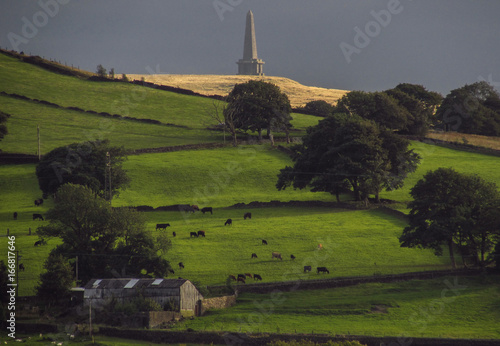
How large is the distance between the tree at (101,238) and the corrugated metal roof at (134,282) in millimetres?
3099

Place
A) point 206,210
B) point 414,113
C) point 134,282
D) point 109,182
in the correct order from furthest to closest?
point 414,113, point 206,210, point 109,182, point 134,282

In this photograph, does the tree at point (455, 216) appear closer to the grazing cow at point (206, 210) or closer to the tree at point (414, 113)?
the grazing cow at point (206, 210)

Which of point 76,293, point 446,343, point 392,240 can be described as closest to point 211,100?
point 392,240

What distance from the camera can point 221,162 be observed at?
107 m

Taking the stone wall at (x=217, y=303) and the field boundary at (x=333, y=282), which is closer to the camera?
the stone wall at (x=217, y=303)

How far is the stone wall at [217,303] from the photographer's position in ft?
183

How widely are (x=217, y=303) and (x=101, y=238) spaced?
12964mm

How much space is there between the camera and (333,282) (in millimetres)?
59188

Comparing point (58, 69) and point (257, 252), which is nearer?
point (257, 252)

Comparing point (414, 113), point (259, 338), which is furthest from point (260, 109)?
point (259, 338)

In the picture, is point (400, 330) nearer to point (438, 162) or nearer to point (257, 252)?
point (257, 252)

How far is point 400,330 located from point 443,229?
53.2 ft

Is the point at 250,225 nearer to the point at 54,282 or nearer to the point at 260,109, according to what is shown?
the point at 54,282

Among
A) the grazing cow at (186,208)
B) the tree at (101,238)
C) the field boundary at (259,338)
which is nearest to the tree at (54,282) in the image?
the tree at (101,238)
